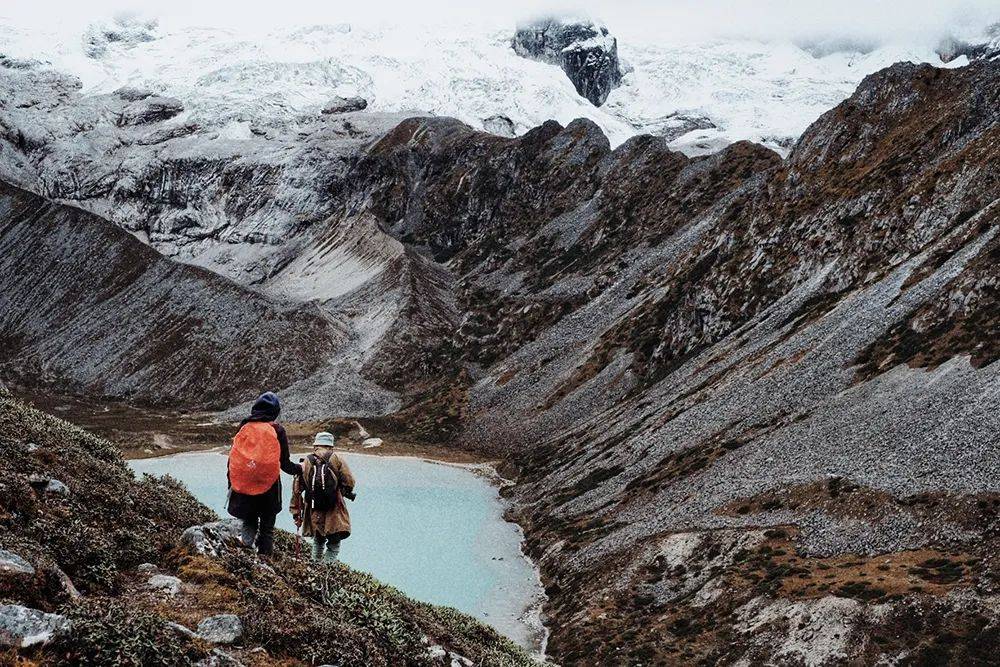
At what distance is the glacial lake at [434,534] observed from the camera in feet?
147

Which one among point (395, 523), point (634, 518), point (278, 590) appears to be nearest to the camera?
point (278, 590)

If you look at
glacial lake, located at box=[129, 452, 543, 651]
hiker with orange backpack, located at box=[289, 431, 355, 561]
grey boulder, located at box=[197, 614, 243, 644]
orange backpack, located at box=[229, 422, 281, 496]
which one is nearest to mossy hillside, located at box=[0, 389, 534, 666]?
grey boulder, located at box=[197, 614, 243, 644]

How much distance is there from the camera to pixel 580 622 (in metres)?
39.9

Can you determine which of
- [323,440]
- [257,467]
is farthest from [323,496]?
[257,467]

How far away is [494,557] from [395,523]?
27.8 ft

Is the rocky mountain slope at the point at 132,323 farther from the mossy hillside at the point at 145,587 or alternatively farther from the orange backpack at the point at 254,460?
the orange backpack at the point at 254,460

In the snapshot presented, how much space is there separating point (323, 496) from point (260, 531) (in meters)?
4.79

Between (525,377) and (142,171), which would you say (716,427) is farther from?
(142,171)

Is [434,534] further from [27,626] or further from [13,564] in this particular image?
[27,626]

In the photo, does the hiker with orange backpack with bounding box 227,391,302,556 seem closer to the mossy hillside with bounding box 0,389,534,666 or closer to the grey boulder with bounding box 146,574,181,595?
the mossy hillside with bounding box 0,389,534,666

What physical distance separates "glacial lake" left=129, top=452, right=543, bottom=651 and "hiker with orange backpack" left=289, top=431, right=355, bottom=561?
21.8 meters

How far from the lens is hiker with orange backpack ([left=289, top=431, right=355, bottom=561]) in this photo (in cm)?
1997

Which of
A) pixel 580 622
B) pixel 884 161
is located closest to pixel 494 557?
pixel 580 622

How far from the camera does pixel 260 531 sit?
15.2m
